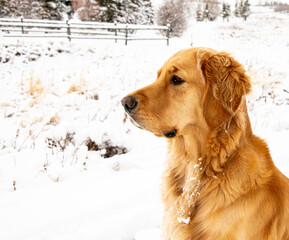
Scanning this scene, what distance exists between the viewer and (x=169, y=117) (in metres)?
1.91

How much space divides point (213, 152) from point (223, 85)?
529 millimetres

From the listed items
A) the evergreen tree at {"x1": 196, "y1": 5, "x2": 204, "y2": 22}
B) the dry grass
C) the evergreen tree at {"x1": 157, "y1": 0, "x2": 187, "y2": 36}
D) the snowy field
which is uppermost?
the evergreen tree at {"x1": 196, "y1": 5, "x2": 204, "y2": 22}

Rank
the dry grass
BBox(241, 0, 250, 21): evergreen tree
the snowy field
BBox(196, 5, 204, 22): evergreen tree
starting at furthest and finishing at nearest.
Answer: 1. BBox(196, 5, 204, 22): evergreen tree
2. BBox(241, 0, 250, 21): evergreen tree
3. the dry grass
4. the snowy field

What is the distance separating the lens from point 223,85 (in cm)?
180

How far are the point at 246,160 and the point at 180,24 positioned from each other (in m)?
28.8

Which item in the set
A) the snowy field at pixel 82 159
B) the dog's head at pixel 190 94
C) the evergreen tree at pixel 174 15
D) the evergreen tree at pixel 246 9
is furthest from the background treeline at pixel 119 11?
the evergreen tree at pixel 246 9

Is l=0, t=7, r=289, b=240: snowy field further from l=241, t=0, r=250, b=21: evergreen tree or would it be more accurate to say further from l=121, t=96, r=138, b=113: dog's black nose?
l=241, t=0, r=250, b=21: evergreen tree

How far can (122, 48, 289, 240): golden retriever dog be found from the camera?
162 centimetres

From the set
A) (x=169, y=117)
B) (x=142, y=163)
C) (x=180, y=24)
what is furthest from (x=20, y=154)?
(x=180, y=24)

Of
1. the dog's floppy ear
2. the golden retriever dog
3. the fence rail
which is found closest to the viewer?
the golden retriever dog

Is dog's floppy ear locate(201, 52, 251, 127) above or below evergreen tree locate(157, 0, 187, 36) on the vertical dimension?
below

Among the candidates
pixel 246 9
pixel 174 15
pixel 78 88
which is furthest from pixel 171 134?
pixel 246 9

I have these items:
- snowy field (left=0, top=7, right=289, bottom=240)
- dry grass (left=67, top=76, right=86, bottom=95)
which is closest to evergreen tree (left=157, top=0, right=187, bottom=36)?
snowy field (left=0, top=7, right=289, bottom=240)

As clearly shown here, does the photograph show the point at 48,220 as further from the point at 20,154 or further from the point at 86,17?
the point at 86,17
